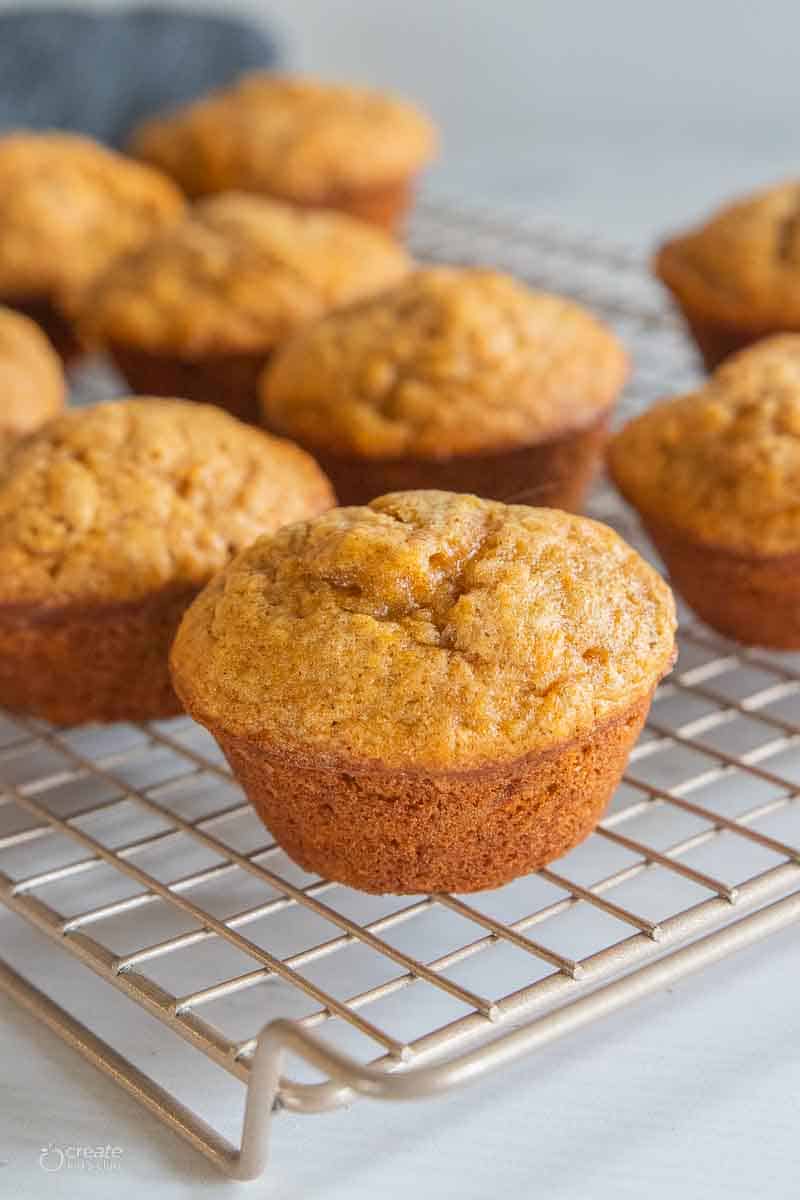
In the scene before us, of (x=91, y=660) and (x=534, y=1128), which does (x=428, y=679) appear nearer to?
(x=534, y=1128)

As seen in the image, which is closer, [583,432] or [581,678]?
[581,678]

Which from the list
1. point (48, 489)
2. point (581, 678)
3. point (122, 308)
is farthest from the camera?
point (122, 308)

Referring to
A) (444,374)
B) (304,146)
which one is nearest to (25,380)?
(444,374)

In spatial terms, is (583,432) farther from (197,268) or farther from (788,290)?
(197,268)

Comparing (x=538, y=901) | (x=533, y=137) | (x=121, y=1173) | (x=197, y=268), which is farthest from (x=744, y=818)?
(x=533, y=137)

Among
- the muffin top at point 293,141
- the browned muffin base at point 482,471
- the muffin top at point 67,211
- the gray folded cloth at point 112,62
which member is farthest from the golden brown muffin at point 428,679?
the gray folded cloth at point 112,62

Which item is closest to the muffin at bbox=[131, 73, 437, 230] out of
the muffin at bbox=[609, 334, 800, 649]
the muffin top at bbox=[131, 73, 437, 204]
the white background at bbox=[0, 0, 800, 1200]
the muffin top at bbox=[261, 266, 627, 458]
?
the muffin top at bbox=[131, 73, 437, 204]
